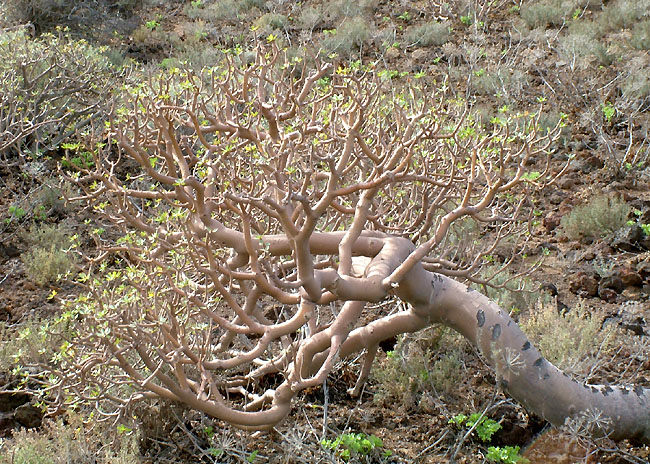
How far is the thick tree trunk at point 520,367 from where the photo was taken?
3439 millimetres

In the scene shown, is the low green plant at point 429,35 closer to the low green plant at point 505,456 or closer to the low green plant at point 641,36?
the low green plant at point 641,36

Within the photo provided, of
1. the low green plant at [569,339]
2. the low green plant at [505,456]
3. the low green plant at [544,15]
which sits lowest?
the low green plant at [505,456]

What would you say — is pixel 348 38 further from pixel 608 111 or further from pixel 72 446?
pixel 72 446

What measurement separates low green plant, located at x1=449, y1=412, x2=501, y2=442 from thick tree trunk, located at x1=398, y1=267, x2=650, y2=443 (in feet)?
1.00

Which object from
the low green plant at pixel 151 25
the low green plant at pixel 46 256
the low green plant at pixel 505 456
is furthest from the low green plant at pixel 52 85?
the low green plant at pixel 505 456

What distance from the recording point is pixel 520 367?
3.42 metres

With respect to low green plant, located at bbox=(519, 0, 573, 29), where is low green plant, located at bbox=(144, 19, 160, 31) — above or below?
above

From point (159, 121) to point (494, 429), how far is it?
230 centimetres

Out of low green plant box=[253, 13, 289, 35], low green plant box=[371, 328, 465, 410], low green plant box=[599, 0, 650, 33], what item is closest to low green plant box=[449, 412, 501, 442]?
low green plant box=[371, 328, 465, 410]

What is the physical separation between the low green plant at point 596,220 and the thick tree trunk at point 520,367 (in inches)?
94.7

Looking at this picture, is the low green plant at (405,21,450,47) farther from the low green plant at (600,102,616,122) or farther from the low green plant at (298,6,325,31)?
the low green plant at (600,102,616,122)

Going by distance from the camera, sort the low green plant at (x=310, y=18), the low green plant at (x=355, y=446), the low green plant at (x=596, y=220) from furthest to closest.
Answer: the low green plant at (x=310, y=18), the low green plant at (x=596, y=220), the low green plant at (x=355, y=446)

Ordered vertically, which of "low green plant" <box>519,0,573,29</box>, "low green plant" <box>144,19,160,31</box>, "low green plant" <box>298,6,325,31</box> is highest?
"low green plant" <box>144,19,160,31</box>

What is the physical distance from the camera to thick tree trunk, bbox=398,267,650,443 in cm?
344
